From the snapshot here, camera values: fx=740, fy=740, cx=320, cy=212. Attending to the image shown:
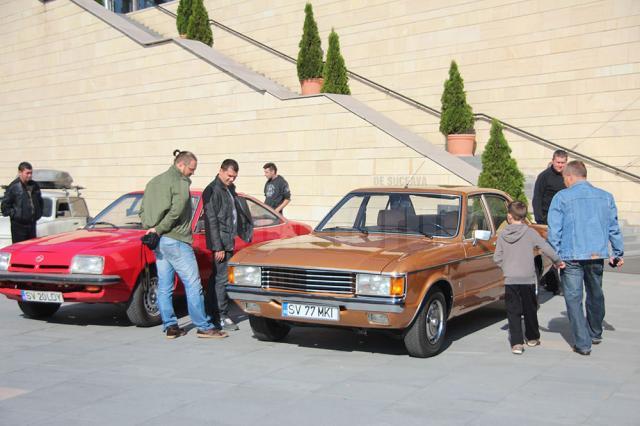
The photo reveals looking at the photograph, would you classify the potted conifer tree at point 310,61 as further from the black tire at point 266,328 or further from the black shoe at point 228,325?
the black tire at point 266,328

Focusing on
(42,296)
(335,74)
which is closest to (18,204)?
(42,296)

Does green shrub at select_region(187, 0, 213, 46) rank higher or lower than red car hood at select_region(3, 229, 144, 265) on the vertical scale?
higher

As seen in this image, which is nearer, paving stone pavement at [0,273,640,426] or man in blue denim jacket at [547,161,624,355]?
paving stone pavement at [0,273,640,426]

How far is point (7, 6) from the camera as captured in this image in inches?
1084

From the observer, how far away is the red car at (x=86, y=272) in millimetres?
7566

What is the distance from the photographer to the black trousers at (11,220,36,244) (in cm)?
1060

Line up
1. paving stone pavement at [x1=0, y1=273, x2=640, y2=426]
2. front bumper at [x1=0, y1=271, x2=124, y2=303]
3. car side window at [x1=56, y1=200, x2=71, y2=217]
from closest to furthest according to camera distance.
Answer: paving stone pavement at [x1=0, y1=273, x2=640, y2=426] → front bumper at [x1=0, y1=271, x2=124, y2=303] → car side window at [x1=56, y1=200, x2=71, y2=217]

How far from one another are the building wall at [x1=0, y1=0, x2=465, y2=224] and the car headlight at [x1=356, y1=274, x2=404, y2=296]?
8229mm

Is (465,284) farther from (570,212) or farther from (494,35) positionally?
(494,35)

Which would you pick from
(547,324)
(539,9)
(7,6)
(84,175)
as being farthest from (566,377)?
(7,6)

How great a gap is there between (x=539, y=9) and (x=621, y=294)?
9418 millimetres

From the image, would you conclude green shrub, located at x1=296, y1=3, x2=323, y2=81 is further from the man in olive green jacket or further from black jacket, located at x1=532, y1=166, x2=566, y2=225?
the man in olive green jacket

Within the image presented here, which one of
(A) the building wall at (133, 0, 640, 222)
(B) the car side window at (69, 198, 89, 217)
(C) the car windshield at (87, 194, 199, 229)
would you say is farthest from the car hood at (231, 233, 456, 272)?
(A) the building wall at (133, 0, 640, 222)

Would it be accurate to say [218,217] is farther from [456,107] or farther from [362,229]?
[456,107]
